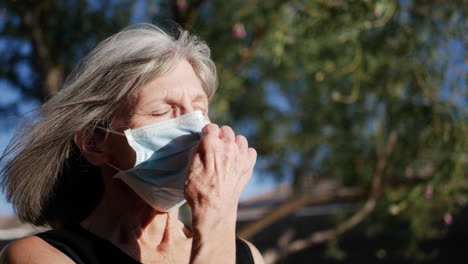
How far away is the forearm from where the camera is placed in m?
1.66

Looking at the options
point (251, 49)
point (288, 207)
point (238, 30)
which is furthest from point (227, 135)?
point (288, 207)

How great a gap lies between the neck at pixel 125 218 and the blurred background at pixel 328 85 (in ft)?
4.81

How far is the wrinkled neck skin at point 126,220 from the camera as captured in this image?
204cm

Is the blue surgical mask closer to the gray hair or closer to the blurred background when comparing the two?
the gray hair

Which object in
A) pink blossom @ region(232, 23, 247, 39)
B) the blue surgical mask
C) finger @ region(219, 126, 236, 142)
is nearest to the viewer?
finger @ region(219, 126, 236, 142)

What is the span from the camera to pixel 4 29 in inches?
230

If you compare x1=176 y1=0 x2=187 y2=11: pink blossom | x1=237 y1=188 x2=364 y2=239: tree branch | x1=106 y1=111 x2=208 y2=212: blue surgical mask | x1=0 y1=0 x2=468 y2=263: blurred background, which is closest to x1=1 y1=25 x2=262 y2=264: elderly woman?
x1=106 y1=111 x2=208 y2=212: blue surgical mask

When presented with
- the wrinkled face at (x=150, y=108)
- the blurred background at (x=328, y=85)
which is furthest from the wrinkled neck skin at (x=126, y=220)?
the blurred background at (x=328, y=85)

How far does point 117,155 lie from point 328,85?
6.12 meters

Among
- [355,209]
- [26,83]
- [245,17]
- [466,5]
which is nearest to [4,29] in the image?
[26,83]

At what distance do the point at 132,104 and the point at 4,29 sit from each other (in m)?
4.41

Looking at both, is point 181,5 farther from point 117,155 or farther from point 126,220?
point 126,220

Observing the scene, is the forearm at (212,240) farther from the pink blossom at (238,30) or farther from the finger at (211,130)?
the pink blossom at (238,30)

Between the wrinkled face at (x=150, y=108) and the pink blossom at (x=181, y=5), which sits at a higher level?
the wrinkled face at (x=150, y=108)
